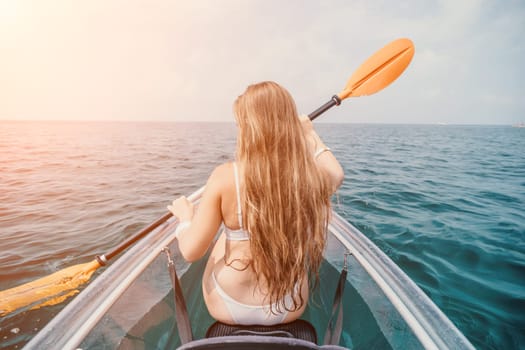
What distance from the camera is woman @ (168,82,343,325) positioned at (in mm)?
1252

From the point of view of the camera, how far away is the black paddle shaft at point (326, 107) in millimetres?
2648

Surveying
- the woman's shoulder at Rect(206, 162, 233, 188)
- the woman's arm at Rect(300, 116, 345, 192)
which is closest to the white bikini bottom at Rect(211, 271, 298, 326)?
the woman's shoulder at Rect(206, 162, 233, 188)

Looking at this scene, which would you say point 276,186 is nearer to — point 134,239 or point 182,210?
point 182,210

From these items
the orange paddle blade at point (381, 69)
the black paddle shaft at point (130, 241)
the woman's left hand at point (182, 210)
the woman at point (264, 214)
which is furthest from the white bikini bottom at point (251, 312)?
the orange paddle blade at point (381, 69)

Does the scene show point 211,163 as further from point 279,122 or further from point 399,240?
point 279,122

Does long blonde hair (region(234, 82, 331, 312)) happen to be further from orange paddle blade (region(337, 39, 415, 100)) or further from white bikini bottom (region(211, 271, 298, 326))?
orange paddle blade (region(337, 39, 415, 100))

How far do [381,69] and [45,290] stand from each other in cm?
447

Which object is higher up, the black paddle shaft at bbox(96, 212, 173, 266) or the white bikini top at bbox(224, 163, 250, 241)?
the white bikini top at bbox(224, 163, 250, 241)

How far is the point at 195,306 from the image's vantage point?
2.43 metres

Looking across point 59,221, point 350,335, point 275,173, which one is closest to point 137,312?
point 275,173

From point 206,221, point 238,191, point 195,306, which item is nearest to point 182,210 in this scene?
point 206,221

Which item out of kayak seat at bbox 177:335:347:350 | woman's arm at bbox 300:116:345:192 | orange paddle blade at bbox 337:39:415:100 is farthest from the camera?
orange paddle blade at bbox 337:39:415:100

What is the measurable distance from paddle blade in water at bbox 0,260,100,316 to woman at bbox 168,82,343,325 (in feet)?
5.92

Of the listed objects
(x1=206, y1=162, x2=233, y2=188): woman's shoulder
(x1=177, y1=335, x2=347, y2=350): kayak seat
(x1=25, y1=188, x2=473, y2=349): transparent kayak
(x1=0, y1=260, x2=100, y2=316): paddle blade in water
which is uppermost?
(x1=206, y1=162, x2=233, y2=188): woman's shoulder
